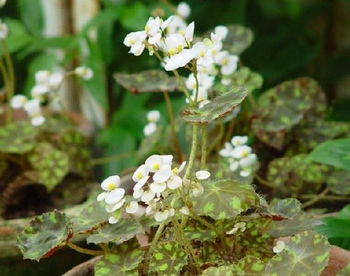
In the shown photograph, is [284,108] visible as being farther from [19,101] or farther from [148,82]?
[19,101]

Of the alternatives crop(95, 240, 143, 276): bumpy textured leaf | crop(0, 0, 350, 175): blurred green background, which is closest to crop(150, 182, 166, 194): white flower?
crop(95, 240, 143, 276): bumpy textured leaf

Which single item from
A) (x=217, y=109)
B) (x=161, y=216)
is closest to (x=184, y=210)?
(x=161, y=216)

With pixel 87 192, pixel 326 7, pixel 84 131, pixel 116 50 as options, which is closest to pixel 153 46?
pixel 87 192

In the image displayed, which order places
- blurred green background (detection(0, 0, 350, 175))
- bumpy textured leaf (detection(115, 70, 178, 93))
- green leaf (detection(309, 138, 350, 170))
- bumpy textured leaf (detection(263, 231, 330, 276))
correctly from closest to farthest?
bumpy textured leaf (detection(263, 231, 330, 276))
green leaf (detection(309, 138, 350, 170))
bumpy textured leaf (detection(115, 70, 178, 93))
blurred green background (detection(0, 0, 350, 175))

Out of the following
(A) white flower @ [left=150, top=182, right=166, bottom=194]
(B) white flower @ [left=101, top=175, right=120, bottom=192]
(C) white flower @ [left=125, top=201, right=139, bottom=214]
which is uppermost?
(A) white flower @ [left=150, top=182, right=166, bottom=194]

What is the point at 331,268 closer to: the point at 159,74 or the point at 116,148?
the point at 159,74

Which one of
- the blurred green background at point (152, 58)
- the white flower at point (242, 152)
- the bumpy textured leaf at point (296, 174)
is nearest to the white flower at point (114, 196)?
the white flower at point (242, 152)

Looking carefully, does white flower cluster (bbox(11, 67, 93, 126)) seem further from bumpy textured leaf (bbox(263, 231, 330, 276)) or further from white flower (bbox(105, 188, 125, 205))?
bumpy textured leaf (bbox(263, 231, 330, 276))
